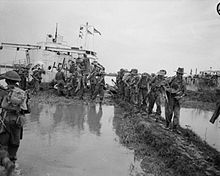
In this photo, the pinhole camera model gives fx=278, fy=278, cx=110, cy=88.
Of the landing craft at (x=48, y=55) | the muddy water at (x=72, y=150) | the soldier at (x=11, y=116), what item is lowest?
the muddy water at (x=72, y=150)

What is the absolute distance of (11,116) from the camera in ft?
15.2

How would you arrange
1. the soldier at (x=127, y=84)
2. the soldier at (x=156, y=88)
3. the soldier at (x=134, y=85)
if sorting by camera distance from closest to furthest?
1. the soldier at (x=156, y=88)
2. the soldier at (x=134, y=85)
3. the soldier at (x=127, y=84)

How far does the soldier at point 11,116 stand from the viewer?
15.1ft

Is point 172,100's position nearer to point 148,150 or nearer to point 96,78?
point 148,150

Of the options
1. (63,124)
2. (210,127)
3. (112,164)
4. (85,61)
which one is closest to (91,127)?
(63,124)

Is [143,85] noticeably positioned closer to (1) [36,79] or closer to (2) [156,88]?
(2) [156,88]

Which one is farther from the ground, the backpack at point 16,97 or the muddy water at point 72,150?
the backpack at point 16,97

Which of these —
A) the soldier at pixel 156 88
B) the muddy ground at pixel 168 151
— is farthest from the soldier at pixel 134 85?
the muddy ground at pixel 168 151

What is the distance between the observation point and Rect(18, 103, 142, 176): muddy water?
5096 millimetres

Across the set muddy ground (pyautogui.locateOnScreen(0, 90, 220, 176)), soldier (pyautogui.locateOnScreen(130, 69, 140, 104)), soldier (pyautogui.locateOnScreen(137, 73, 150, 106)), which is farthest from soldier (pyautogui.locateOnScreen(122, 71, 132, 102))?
muddy ground (pyautogui.locateOnScreen(0, 90, 220, 176))

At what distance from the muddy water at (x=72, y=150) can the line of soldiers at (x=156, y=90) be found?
2.00 metres

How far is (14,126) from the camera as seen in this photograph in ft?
15.3

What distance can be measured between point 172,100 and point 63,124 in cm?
356

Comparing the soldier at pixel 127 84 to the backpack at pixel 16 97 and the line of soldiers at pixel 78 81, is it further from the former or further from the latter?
the backpack at pixel 16 97
